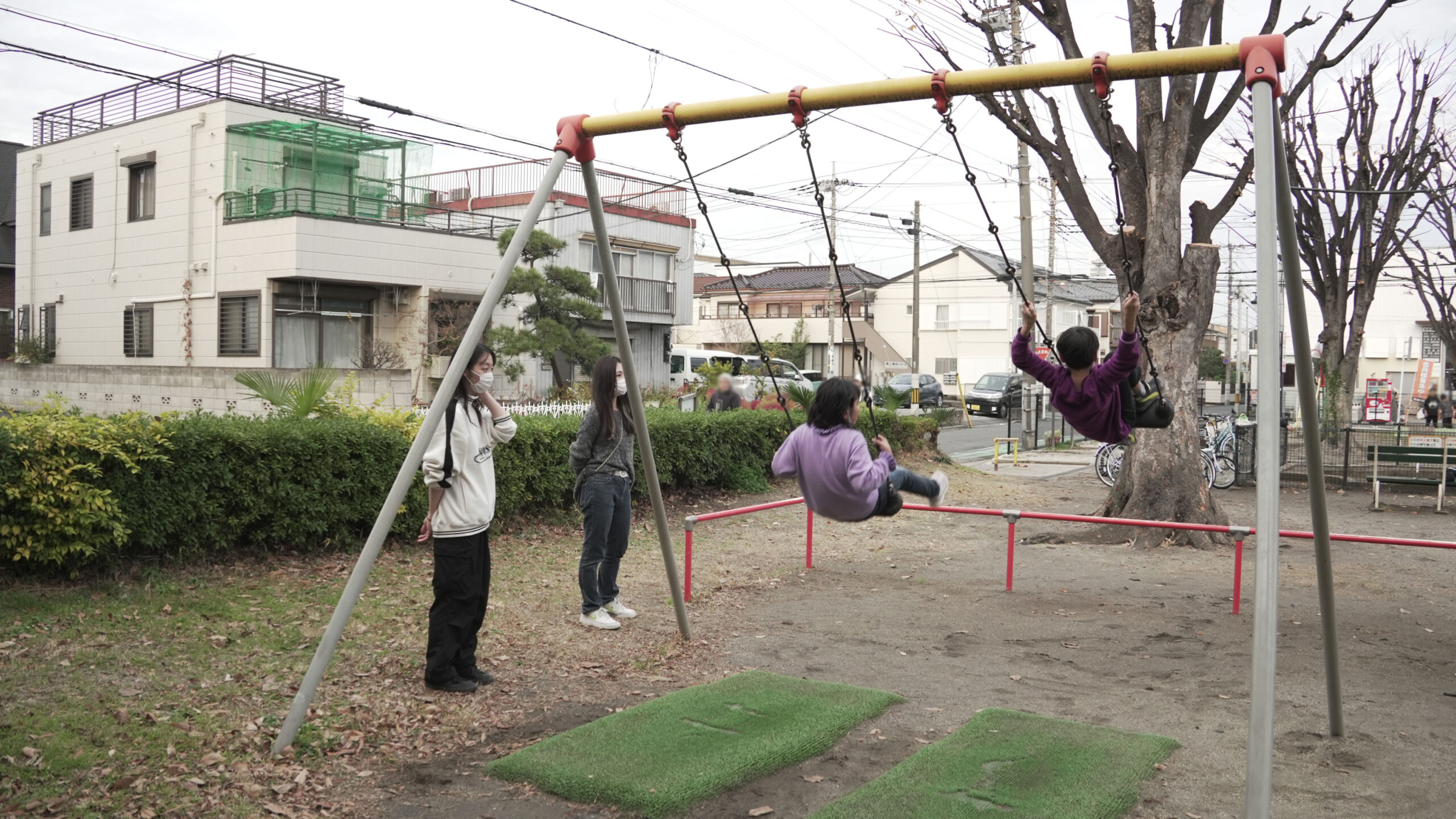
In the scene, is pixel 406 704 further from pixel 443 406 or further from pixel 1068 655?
pixel 1068 655

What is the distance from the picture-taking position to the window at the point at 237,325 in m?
21.2

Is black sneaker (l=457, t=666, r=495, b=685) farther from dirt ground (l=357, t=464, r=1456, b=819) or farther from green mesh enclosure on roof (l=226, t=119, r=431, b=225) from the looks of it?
green mesh enclosure on roof (l=226, t=119, r=431, b=225)

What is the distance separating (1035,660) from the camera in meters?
6.54

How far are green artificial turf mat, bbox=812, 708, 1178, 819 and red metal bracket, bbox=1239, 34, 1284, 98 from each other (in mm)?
2923

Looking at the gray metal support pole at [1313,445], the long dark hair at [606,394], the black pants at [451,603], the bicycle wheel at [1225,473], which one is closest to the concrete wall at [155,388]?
the long dark hair at [606,394]

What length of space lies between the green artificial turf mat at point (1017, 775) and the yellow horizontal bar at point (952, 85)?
303 cm

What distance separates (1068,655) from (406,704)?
4.11 meters

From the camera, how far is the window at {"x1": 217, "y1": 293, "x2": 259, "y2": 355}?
21.2 m

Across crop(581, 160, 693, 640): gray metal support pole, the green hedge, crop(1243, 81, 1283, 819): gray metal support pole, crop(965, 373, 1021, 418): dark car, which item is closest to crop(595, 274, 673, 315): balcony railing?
crop(965, 373, 1021, 418): dark car

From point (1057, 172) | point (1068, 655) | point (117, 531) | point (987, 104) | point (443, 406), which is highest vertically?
point (987, 104)

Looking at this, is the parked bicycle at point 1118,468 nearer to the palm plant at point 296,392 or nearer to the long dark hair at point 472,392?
the palm plant at point 296,392

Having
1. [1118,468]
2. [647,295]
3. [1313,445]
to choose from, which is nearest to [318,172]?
[647,295]

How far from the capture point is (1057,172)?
11766mm

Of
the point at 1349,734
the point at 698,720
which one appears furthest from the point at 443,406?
the point at 1349,734
